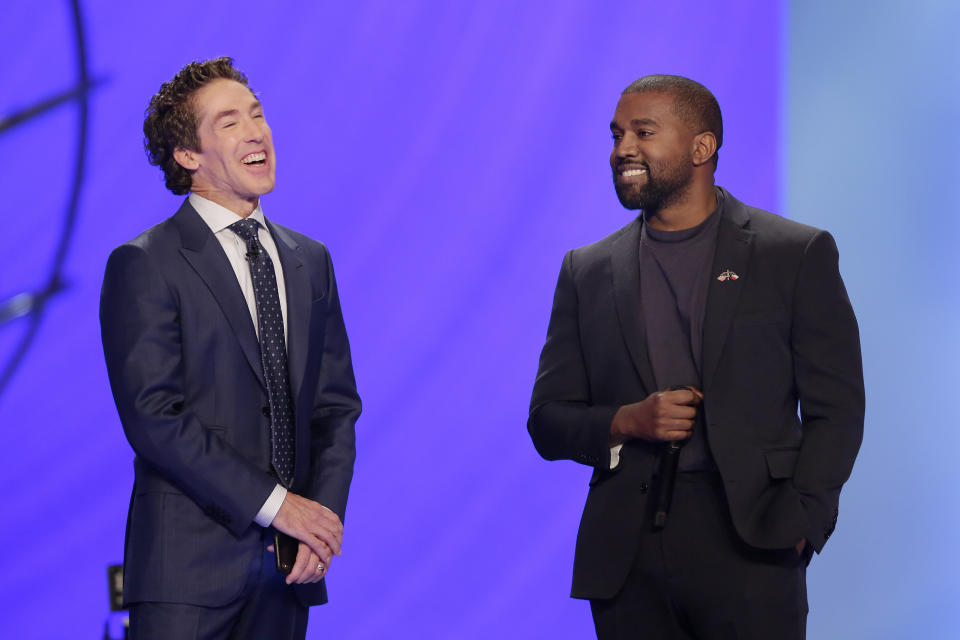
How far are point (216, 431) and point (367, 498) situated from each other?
1589mm

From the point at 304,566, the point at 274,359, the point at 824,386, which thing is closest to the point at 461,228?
the point at 274,359

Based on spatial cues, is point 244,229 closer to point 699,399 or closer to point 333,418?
point 333,418

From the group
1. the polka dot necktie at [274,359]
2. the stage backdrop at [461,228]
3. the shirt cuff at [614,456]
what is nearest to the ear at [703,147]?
the shirt cuff at [614,456]

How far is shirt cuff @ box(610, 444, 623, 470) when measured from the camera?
7.97 ft

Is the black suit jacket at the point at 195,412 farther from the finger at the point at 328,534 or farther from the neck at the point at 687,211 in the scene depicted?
the neck at the point at 687,211

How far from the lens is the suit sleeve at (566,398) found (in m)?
2.43

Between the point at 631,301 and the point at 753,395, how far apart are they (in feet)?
1.07

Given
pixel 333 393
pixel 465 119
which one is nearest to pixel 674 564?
pixel 333 393

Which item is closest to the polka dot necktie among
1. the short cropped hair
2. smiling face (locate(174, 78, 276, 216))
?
smiling face (locate(174, 78, 276, 216))

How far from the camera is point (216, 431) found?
220 centimetres

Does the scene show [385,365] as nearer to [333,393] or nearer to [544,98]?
[544,98]

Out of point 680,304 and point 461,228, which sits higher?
point 461,228

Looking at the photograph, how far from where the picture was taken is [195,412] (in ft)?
7.23

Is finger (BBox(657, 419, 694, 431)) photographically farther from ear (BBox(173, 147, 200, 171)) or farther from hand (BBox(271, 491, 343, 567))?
ear (BBox(173, 147, 200, 171))
